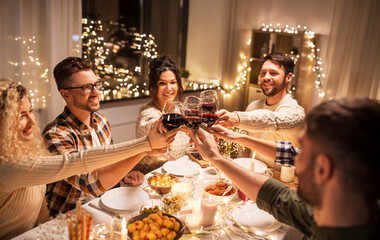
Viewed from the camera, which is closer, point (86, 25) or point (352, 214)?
point (352, 214)

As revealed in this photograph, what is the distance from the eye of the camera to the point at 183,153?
247 cm

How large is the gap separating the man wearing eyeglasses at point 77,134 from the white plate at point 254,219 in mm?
605

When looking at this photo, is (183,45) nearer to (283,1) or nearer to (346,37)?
(283,1)

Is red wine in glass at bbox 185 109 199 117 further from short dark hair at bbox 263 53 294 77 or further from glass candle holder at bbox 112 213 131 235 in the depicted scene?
short dark hair at bbox 263 53 294 77

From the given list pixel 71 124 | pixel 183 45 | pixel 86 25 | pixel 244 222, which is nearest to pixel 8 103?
pixel 71 124

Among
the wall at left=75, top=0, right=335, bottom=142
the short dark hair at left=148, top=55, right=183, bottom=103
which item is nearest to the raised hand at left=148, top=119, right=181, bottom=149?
the short dark hair at left=148, top=55, right=183, bottom=103

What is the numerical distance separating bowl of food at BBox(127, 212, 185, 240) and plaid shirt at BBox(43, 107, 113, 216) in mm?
401

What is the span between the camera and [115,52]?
14.3 ft

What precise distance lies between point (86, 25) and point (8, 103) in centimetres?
261

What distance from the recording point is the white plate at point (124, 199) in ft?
4.80

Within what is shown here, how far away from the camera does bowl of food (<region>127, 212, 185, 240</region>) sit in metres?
1.16

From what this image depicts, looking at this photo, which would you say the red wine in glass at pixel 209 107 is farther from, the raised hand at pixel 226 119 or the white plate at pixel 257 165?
the white plate at pixel 257 165

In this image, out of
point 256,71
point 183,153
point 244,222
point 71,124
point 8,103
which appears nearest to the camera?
point 8,103

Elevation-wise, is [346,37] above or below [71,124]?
above
